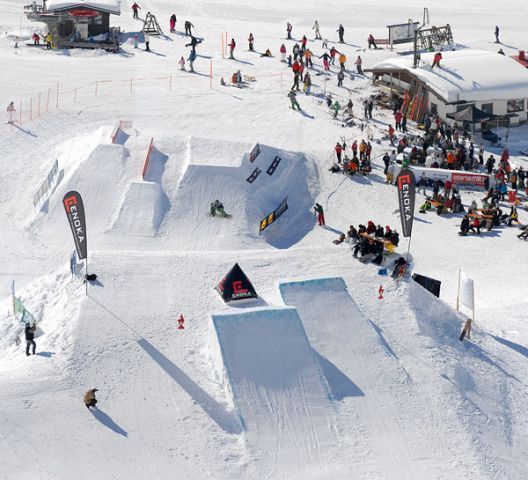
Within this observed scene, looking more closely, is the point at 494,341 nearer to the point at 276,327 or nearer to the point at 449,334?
the point at 449,334

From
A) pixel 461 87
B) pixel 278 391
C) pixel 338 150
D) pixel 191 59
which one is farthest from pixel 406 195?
pixel 191 59

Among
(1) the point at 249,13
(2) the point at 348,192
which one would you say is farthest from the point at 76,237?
(1) the point at 249,13

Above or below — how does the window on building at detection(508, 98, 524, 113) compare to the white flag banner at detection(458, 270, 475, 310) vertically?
above

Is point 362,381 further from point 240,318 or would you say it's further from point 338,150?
point 338,150

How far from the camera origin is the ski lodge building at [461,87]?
153ft

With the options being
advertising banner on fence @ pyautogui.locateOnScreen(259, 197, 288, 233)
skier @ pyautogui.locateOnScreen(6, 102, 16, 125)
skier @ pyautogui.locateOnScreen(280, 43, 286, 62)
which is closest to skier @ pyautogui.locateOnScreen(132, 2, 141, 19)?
skier @ pyautogui.locateOnScreen(280, 43, 286, 62)

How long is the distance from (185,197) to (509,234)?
11526 millimetres

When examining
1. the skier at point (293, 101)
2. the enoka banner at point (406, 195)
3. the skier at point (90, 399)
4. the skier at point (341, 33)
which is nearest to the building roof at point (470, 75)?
the skier at point (293, 101)

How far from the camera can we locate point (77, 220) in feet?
93.1

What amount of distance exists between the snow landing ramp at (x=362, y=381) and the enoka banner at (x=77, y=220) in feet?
18.1

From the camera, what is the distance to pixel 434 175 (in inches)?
1577

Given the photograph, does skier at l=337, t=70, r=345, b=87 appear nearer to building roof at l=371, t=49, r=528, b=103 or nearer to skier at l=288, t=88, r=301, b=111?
building roof at l=371, t=49, r=528, b=103

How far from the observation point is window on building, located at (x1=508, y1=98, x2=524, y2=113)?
47719mm

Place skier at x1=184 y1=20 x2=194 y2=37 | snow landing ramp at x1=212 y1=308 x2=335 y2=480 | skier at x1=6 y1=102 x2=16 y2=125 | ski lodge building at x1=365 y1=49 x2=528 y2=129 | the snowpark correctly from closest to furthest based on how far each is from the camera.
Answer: snow landing ramp at x1=212 y1=308 x2=335 y2=480 → the snowpark → skier at x1=6 y1=102 x2=16 y2=125 → ski lodge building at x1=365 y1=49 x2=528 y2=129 → skier at x1=184 y1=20 x2=194 y2=37
